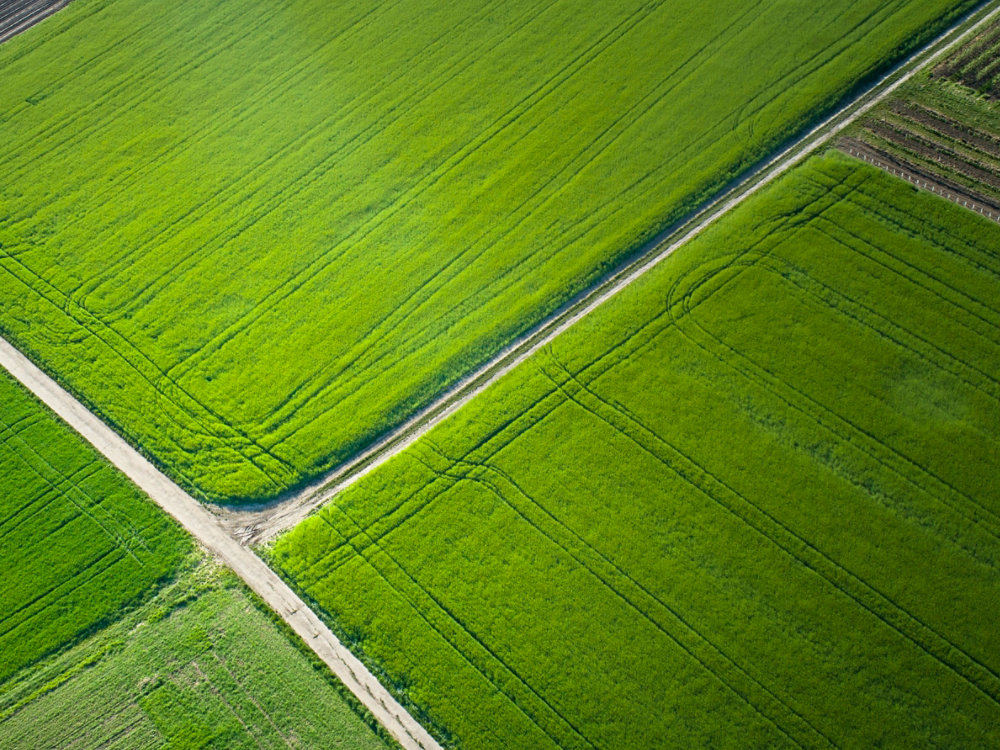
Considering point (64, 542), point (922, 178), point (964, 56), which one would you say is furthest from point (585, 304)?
point (964, 56)

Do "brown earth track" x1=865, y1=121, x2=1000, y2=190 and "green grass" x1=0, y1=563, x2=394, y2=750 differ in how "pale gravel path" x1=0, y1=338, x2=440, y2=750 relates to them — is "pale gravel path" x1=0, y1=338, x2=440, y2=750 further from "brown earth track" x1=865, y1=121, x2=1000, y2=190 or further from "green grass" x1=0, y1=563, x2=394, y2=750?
"brown earth track" x1=865, y1=121, x2=1000, y2=190

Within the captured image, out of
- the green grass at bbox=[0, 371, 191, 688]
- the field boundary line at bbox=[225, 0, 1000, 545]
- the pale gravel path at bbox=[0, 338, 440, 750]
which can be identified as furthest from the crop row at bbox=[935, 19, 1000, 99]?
the green grass at bbox=[0, 371, 191, 688]

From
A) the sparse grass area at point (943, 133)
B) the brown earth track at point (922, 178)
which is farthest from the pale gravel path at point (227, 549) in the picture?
the sparse grass area at point (943, 133)

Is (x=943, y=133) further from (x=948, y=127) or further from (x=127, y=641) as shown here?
(x=127, y=641)

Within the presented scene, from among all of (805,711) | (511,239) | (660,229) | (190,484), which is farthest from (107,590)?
(660,229)

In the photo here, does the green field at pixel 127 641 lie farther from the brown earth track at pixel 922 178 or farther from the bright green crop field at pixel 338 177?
the brown earth track at pixel 922 178

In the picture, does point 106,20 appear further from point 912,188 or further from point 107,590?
point 912,188
